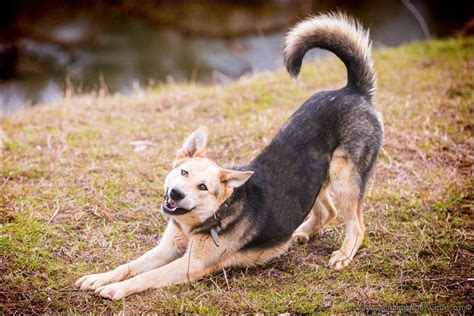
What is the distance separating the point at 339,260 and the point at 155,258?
1.75 m

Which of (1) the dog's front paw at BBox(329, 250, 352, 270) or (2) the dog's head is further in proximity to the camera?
(1) the dog's front paw at BBox(329, 250, 352, 270)

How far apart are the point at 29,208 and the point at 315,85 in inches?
215

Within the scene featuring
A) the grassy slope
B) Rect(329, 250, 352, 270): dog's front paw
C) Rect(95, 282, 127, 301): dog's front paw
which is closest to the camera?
Rect(95, 282, 127, 301): dog's front paw

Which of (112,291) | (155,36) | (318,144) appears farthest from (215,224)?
(155,36)

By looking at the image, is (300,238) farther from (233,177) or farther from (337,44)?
(337,44)

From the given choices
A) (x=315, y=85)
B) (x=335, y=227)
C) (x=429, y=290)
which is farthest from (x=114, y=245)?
(x=315, y=85)

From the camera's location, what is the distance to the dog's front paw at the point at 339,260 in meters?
4.84

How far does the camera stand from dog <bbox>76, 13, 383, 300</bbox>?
172 inches

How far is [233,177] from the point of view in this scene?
14.5 feet

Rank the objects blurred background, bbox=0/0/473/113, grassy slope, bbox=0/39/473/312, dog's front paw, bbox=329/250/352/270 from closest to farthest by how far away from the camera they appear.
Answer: grassy slope, bbox=0/39/473/312
dog's front paw, bbox=329/250/352/270
blurred background, bbox=0/0/473/113

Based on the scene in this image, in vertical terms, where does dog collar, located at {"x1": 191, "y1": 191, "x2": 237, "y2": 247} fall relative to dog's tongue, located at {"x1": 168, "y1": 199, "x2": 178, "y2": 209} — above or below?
below

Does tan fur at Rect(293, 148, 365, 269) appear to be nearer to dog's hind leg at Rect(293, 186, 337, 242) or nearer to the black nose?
dog's hind leg at Rect(293, 186, 337, 242)

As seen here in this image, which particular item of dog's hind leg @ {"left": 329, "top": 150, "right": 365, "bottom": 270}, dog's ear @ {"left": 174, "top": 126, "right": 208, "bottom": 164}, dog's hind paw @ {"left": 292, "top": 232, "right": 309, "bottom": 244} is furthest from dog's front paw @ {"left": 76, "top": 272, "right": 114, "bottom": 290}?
dog's hind leg @ {"left": 329, "top": 150, "right": 365, "bottom": 270}

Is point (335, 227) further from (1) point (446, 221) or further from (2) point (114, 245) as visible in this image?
(2) point (114, 245)
